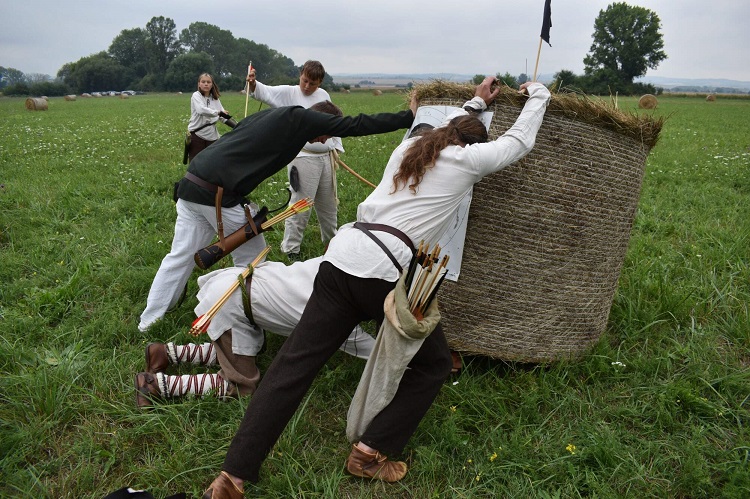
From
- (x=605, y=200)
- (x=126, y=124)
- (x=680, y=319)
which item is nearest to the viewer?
(x=605, y=200)

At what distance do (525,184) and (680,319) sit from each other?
5.62 ft

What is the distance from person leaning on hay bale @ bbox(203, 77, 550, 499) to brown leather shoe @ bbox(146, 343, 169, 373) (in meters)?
1.14

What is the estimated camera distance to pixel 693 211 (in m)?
6.00

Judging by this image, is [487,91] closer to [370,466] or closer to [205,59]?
[370,466]

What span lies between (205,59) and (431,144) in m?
66.4

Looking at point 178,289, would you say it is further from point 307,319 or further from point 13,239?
point 13,239

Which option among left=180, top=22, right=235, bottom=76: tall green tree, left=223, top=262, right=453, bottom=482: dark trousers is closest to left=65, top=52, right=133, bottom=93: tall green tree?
left=180, top=22, right=235, bottom=76: tall green tree

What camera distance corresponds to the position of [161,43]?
3187 inches

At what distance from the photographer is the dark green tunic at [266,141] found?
337 centimetres

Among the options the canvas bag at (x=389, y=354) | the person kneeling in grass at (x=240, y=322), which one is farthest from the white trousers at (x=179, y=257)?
the canvas bag at (x=389, y=354)

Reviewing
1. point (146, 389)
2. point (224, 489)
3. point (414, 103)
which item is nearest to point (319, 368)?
point (224, 489)

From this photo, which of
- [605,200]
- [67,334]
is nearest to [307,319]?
[605,200]

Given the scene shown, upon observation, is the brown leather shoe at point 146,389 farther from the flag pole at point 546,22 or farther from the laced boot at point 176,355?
the flag pole at point 546,22

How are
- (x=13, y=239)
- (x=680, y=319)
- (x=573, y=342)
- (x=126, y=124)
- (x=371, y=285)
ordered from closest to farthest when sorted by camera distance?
(x=371, y=285) → (x=573, y=342) → (x=680, y=319) → (x=13, y=239) → (x=126, y=124)
